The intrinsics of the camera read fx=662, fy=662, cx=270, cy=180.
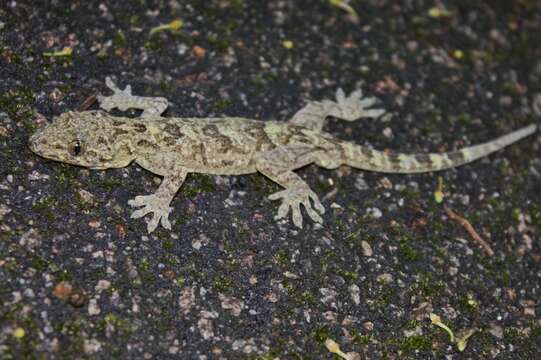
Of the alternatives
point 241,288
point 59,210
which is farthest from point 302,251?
point 59,210

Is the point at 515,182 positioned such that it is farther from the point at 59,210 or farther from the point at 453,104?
the point at 59,210

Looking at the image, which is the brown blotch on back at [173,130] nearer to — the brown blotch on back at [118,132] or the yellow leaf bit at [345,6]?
the brown blotch on back at [118,132]

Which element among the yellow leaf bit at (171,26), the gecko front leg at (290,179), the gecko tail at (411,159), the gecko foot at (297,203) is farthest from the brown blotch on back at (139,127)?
the gecko tail at (411,159)

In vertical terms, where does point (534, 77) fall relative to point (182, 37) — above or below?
below

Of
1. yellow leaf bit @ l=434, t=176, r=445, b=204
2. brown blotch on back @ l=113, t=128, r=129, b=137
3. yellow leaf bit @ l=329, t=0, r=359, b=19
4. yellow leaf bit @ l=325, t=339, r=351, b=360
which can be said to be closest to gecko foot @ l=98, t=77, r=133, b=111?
brown blotch on back @ l=113, t=128, r=129, b=137

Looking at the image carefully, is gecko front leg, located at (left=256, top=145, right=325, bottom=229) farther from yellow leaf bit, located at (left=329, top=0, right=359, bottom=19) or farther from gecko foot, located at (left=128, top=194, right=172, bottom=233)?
yellow leaf bit, located at (left=329, top=0, right=359, bottom=19)

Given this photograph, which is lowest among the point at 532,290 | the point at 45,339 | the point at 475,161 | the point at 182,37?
the point at 532,290
